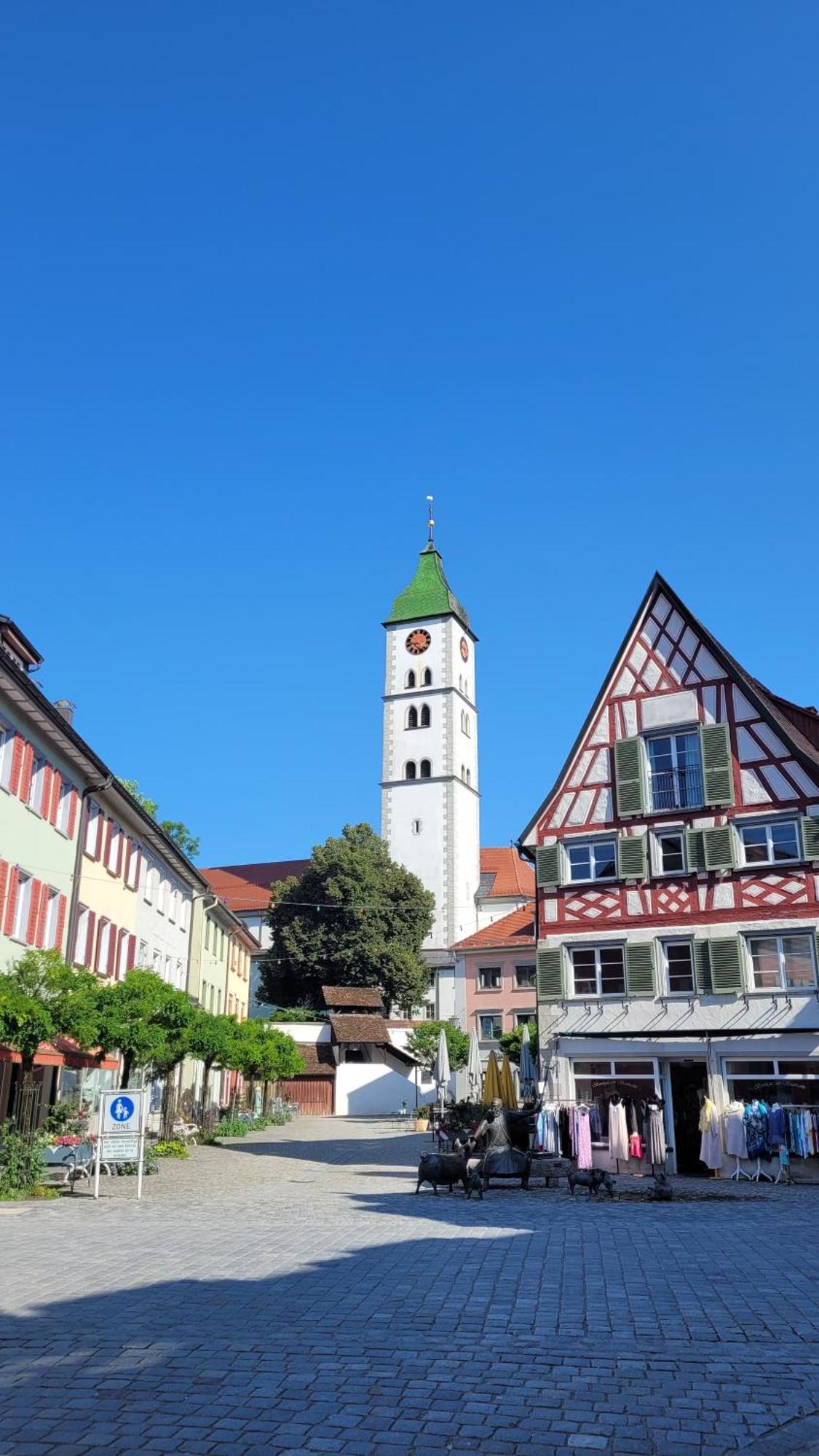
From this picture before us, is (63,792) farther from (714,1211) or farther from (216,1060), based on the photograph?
→ (714,1211)

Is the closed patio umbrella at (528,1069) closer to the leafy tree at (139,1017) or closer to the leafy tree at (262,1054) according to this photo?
the leafy tree at (139,1017)

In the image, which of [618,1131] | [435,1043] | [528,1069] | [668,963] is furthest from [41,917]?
[435,1043]

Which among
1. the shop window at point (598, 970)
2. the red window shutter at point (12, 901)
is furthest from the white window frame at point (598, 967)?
the red window shutter at point (12, 901)

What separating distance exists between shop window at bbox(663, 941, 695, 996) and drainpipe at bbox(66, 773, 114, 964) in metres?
14.4

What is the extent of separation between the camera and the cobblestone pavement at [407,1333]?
6586 mm

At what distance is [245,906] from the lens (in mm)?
100812

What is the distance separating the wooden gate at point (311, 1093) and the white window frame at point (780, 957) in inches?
1512

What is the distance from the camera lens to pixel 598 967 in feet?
93.9

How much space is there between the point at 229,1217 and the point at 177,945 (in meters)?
26.9

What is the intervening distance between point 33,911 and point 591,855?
13.6 m

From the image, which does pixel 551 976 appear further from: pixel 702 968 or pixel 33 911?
pixel 33 911

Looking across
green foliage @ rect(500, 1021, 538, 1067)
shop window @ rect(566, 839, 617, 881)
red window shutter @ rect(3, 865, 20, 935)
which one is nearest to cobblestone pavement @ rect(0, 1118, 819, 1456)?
red window shutter @ rect(3, 865, 20, 935)

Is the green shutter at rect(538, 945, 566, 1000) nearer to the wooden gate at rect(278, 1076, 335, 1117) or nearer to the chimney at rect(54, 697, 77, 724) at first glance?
the chimney at rect(54, 697, 77, 724)

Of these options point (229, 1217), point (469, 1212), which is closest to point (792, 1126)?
point (469, 1212)
